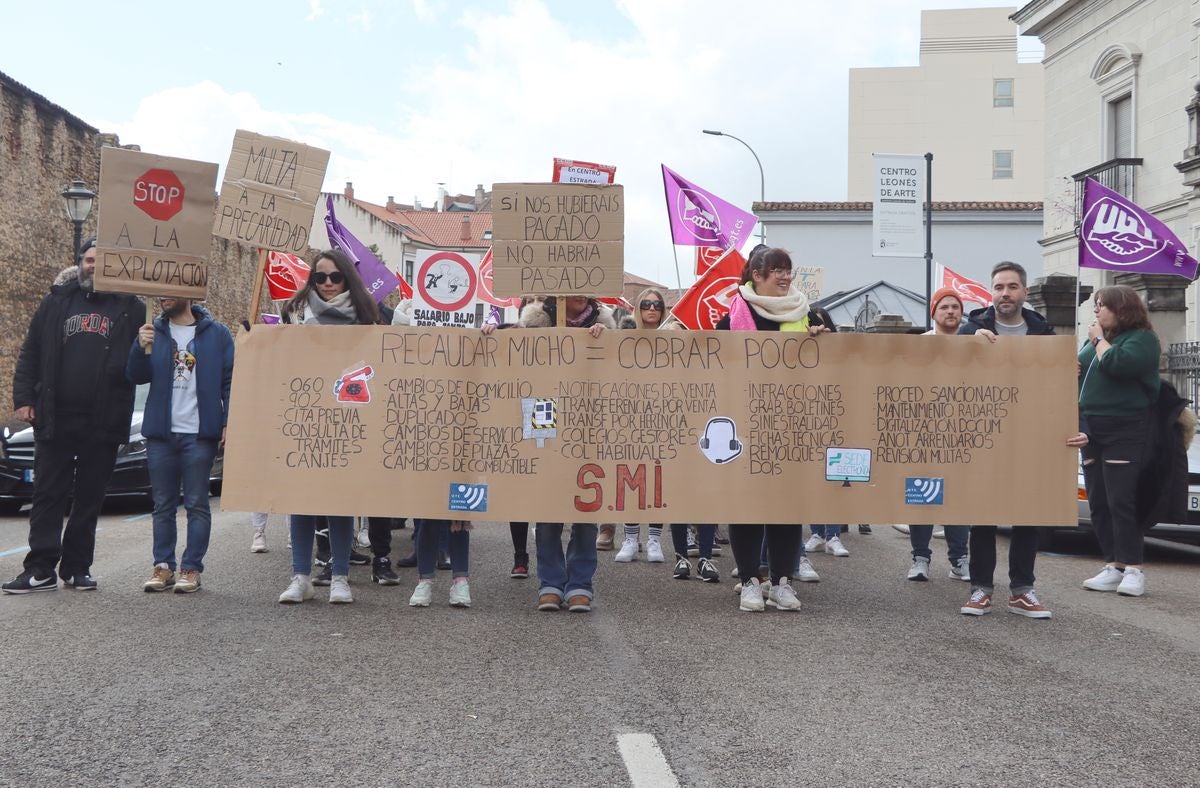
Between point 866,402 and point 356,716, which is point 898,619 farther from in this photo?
point 356,716

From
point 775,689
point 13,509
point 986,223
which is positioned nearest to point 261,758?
point 775,689

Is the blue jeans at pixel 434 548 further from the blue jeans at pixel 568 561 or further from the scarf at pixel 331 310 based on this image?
the scarf at pixel 331 310

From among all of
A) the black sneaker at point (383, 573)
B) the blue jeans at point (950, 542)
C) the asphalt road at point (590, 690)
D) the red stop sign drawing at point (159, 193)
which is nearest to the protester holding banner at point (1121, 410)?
the asphalt road at point (590, 690)

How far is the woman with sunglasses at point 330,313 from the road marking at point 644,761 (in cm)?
318

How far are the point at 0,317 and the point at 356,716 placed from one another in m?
22.4

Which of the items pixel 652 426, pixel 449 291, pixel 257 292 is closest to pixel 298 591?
pixel 257 292

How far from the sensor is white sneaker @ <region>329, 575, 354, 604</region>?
683 cm

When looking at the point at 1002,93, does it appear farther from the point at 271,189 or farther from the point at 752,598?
the point at 752,598

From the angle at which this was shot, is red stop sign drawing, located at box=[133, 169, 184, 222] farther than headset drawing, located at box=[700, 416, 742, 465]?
Yes

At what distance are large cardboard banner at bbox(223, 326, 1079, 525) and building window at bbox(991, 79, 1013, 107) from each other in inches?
2191

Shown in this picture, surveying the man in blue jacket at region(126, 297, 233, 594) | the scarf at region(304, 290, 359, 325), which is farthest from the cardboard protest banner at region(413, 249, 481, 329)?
the scarf at region(304, 290, 359, 325)

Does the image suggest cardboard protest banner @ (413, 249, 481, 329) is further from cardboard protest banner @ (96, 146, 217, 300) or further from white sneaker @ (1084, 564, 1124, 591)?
white sneaker @ (1084, 564, 1124, 591)

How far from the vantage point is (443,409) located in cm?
Answer: 698

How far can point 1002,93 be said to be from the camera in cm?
5828
